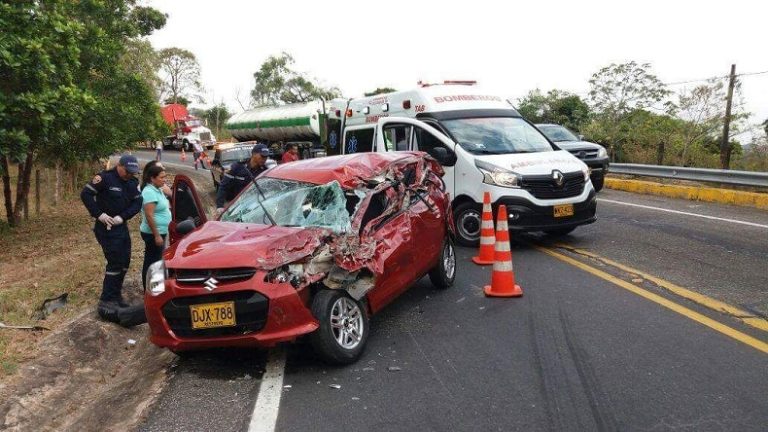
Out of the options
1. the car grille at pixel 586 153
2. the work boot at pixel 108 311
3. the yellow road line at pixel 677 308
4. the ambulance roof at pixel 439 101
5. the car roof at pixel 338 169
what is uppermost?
the ambulance roof at pixel 439 101

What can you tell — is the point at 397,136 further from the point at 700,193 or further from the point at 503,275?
the point at 700,193

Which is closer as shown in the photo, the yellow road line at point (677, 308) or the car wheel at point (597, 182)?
the yellow road line at point (677, 308)

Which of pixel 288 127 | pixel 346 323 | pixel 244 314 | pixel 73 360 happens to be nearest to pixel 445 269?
pixel 346 323

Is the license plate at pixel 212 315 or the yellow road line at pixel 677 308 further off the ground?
the license plate at pixel 212 315

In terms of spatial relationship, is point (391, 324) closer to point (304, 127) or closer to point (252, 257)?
point (252, 257)

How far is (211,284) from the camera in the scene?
4.20 meters

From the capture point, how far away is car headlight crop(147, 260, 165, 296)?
4.42 meters

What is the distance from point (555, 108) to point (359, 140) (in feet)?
79.7

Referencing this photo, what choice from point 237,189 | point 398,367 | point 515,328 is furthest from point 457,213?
point 398,367

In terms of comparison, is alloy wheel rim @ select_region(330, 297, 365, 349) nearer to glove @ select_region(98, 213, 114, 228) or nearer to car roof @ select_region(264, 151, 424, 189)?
car roof @ select_region(264, 151, 424, 189)

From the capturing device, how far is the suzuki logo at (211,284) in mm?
4191

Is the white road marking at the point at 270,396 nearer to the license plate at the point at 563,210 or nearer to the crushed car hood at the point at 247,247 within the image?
the crushed car hood at the point at 247,247

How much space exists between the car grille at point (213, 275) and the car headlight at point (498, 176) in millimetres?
4723

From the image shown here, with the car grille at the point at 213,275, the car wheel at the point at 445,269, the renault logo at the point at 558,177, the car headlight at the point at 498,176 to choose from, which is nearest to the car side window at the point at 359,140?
the car headlight at the point at 498,176
